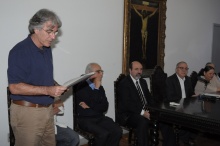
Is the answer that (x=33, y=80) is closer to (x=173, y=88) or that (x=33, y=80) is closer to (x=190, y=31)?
(x=173, y=88)

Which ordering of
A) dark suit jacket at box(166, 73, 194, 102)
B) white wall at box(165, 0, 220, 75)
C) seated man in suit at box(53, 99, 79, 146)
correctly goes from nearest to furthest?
1. seated man in suit at box(53, 99, 79, 146)
2. dark suit jacket at box(166, 73, 194, 102)
3. white wall at box(165, 0, 220, 75)

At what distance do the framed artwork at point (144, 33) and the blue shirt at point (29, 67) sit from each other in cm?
224

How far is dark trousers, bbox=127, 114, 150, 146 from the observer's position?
125 inches

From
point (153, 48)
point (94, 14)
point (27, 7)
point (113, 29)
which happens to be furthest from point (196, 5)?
point (27, 7)

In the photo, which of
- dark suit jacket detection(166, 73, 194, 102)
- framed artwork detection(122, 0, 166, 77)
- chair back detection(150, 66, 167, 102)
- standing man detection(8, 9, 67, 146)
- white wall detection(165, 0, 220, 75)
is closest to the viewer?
standing man detection(8, 9, 67, 146)

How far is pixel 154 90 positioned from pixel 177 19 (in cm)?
199

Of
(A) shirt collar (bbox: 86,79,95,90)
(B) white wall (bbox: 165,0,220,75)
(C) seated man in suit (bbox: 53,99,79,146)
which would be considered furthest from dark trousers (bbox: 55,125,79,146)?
(B) white wall (bbox: 165,0,220,75)

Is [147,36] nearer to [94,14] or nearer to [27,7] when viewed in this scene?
[94,14]

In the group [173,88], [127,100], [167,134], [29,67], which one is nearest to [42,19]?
[29,67]

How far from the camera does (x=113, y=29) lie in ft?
13.2

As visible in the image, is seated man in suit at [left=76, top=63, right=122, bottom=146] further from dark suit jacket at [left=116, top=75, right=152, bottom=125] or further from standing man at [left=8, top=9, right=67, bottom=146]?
standing man at [left=8, top=9, right=67, bottom=146]

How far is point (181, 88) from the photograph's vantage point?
12.7 feet

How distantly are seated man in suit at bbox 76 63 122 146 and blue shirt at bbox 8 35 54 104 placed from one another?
1053mm

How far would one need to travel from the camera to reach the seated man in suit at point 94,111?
9.95 feet
